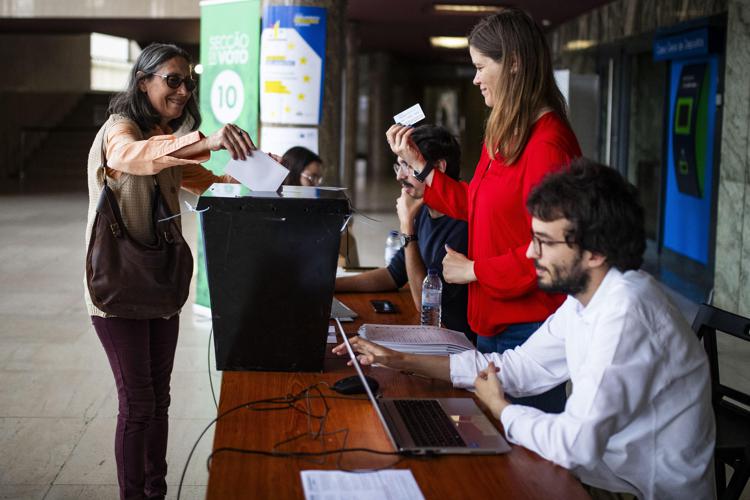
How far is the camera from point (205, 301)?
620cm

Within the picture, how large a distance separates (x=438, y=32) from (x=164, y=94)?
14.4 meters

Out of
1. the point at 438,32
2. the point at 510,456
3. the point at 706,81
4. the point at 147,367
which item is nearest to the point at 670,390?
the point at 510,456

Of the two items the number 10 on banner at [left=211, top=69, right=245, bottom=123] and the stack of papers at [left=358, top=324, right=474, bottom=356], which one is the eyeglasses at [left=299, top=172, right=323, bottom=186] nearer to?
the number 10 on banner at [left=211, top=69, right=245, bottom=123]

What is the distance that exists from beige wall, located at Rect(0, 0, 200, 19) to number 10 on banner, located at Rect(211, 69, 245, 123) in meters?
9.56

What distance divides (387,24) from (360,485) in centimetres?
1450

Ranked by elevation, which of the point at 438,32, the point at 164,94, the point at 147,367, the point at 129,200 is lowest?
the point at 147,367

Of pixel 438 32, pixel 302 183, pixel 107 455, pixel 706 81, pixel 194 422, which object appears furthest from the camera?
pixel 438 32

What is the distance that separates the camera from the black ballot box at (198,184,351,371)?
2.06 meters

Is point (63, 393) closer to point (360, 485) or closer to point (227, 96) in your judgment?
point (227, 96)

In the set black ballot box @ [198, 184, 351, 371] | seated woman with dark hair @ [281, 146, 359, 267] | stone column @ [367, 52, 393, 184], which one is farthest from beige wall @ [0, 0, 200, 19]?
black ballot box @ [198, 184, 351, 371]

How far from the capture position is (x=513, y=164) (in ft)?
7.62

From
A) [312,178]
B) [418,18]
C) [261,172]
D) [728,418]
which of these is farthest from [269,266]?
[418,18]

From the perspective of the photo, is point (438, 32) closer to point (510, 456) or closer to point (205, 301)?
point (205, 301)

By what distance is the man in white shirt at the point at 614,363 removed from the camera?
167cm
